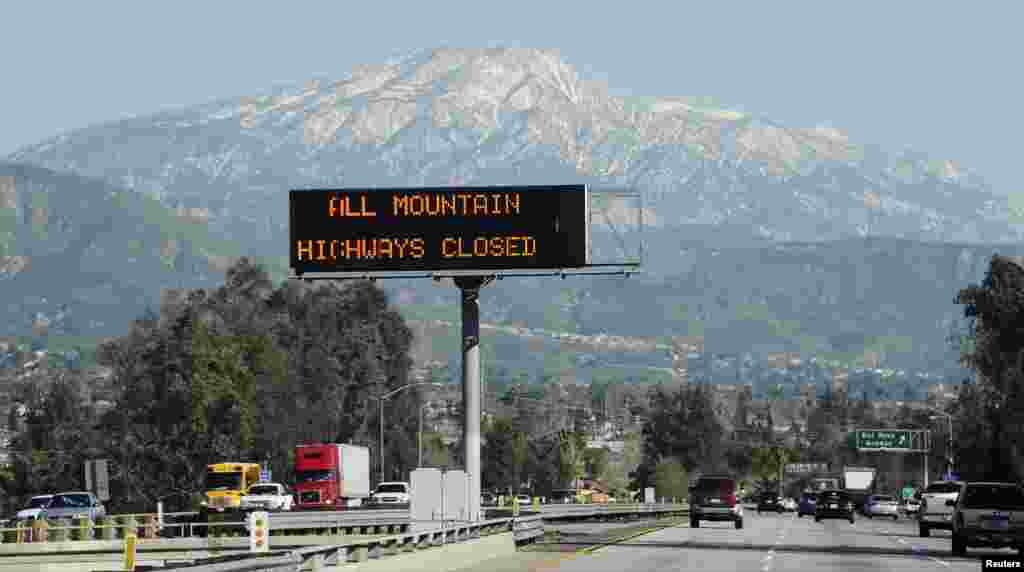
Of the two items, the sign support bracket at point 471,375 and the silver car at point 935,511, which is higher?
the sign support bracket at point 471,375

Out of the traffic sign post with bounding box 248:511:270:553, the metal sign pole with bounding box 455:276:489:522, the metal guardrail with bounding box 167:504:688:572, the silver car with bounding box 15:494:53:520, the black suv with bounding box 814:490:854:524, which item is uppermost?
the metal sign pole with bounding box 455:276:489:522

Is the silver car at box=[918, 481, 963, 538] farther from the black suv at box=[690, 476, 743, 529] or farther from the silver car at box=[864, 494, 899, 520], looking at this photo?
the silver car at box=[864, 494, 899, 520]

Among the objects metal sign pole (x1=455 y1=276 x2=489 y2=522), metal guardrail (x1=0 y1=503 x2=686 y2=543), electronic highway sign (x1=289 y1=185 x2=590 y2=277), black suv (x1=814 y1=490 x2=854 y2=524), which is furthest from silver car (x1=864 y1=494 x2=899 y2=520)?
electronic highway sign (x1=289 y1=185 x2=590 y2=277)

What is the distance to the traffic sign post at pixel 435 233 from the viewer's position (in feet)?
195

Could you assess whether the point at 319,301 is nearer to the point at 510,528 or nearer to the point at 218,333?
the point at 218,333

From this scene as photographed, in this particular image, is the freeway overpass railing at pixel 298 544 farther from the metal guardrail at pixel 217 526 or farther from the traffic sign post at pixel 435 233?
the traffic sign post at pixel 435 233

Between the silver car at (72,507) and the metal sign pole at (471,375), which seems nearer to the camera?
the metal sign pole at (471,375)

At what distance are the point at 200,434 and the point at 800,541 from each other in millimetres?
80158

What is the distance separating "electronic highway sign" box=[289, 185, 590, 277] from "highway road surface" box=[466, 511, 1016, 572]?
8652 mm

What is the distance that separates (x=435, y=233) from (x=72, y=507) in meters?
35.7

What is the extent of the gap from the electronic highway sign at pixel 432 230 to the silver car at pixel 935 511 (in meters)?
26.9

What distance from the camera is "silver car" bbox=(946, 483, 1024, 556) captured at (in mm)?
57406

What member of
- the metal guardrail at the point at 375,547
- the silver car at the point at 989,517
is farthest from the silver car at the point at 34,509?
the silver car at the point at 989,517

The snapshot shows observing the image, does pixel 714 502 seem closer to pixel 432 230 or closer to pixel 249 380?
pixel 432 230
